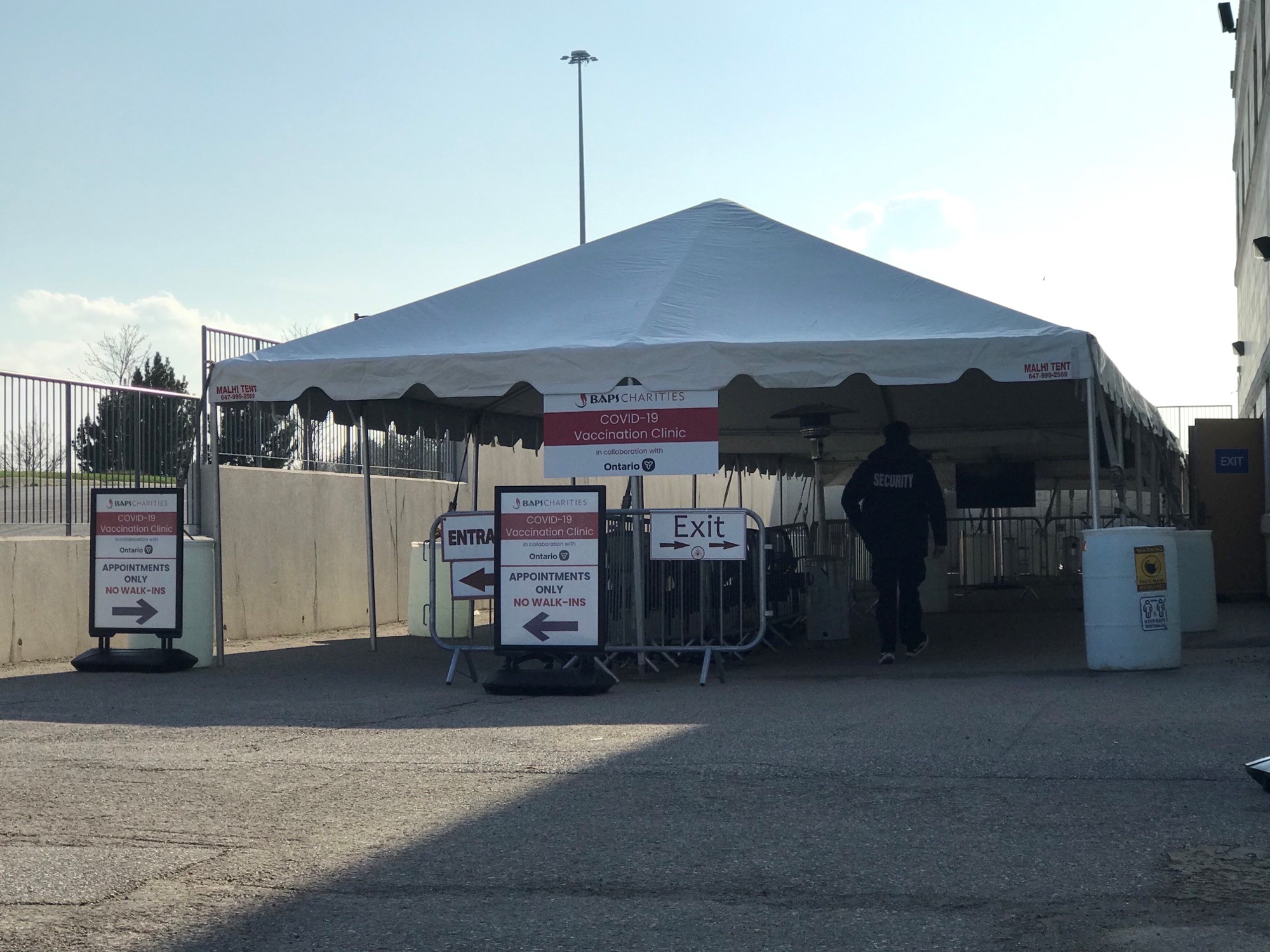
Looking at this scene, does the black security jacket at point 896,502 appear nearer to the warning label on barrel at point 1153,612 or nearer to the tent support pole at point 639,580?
the tent support pole at point 639,580

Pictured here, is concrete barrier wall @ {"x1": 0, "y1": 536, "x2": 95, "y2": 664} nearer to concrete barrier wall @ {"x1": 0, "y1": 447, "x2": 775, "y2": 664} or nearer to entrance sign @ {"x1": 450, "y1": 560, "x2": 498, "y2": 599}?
concrete barrier wall @ {"x1": 0, "y1": 447, "x2": 775, "y2": 664}

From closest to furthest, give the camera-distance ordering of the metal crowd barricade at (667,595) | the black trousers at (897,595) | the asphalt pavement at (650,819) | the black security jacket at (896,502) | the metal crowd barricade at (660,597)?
the asphalt pavement at (650,819) < the metal crowd barricade at (660,597) < the metal crowd barricade at (667,595) < the black trousers at (897,595) < the black security jacket at (896,502)

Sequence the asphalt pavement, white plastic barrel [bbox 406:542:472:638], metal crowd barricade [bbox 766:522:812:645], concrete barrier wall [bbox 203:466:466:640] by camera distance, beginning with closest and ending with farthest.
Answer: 1. the asphalt pavement
2. metal crowd barricade [bbox 766:522:812:645]
3. white plastic barrel [bbox 406:542:472:638]
4. concrete barrier wall [bbox 203:466:466:640]

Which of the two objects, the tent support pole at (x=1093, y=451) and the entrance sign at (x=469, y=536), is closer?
the tent support pole at (x=1093, y=451)

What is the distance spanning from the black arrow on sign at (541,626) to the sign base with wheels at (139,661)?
3.41m

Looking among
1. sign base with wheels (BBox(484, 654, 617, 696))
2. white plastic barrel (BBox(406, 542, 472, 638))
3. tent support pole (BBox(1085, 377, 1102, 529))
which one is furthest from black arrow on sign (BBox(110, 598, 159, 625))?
tent support pole (BBox(1085, 377, 1102, 529))

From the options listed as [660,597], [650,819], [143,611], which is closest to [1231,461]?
[660,597]

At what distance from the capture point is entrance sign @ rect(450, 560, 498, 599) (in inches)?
424

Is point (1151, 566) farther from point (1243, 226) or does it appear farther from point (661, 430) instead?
point (1243, 226)

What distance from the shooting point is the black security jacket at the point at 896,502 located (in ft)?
39.5

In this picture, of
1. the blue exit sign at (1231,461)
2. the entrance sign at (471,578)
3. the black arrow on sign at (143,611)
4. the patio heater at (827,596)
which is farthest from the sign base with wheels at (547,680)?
the blue exit sign at (1231,461)

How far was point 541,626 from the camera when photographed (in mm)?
10086

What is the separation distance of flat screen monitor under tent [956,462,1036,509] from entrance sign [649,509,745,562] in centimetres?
1430

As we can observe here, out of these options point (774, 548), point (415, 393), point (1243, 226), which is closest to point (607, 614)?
point (774, 548)
